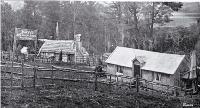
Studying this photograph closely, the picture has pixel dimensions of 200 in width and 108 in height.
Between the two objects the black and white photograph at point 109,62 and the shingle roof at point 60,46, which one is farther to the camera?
the shingle roof at point 60,46

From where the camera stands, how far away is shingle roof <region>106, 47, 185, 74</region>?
21859 mm

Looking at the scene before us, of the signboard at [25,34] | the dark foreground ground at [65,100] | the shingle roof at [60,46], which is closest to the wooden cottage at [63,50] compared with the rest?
the shingle roof at [60,46]

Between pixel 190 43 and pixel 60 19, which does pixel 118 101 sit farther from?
pixel 60 19

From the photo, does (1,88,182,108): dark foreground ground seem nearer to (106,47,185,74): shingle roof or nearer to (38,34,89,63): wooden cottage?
(106,47,185,74): shingle roof

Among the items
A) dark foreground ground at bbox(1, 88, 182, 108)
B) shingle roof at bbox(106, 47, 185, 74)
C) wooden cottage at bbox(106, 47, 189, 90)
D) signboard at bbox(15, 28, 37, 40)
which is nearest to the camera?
dark foreground ground at bbox(1, 88, 182, 108)

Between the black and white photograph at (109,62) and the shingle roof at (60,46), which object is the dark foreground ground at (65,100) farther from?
the shingle roof at (60,46)

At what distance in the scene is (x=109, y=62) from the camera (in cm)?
2709

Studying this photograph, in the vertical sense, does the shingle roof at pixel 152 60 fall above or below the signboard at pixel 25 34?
below

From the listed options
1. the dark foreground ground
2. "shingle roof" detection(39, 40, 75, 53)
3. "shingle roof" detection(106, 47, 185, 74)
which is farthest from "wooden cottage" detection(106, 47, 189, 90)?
the dark foreground ground

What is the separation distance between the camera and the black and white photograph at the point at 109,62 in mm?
12570

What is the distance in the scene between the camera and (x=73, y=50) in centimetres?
2656

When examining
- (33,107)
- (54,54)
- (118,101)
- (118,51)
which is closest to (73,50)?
(54,54)

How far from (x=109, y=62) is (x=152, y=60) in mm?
4948

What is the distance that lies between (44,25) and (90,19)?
11.7 m
